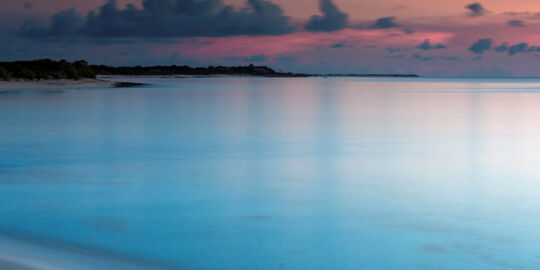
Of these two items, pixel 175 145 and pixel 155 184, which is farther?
pixel 175 145

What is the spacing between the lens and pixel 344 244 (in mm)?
4918

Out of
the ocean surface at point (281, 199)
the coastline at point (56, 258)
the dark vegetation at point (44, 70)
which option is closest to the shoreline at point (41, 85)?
the dark vegetation at point (44, 70)

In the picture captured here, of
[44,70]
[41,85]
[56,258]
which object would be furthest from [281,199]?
[44,70]

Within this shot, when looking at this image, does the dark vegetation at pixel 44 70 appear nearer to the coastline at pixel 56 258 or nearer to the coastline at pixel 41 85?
the coastline at pixel 41 85

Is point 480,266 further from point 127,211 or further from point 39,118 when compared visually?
point 39,118

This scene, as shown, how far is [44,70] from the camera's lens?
54.8 metres

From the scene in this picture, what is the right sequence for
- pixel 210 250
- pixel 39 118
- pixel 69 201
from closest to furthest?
pixel 210 250, pixel 69 201, pixel 39 118

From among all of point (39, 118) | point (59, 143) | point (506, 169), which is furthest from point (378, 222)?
point (39, 118)

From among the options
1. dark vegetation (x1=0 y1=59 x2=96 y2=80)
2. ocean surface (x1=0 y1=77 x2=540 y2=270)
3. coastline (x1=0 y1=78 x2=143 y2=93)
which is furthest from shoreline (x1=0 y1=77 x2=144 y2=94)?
ocean surface (x1=0 y1=77 x2=540 y2=270)

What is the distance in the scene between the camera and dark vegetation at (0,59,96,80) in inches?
1860

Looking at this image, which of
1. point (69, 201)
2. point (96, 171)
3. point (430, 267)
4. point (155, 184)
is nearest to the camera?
point (430, 267)

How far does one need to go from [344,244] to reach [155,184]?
3.52 metres

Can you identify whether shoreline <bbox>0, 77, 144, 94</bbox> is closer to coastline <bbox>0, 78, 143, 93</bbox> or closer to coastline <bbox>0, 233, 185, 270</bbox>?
coastline <bbox>0, 78, 143, 93</bbox>

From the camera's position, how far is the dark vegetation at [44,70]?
47.2 meters
